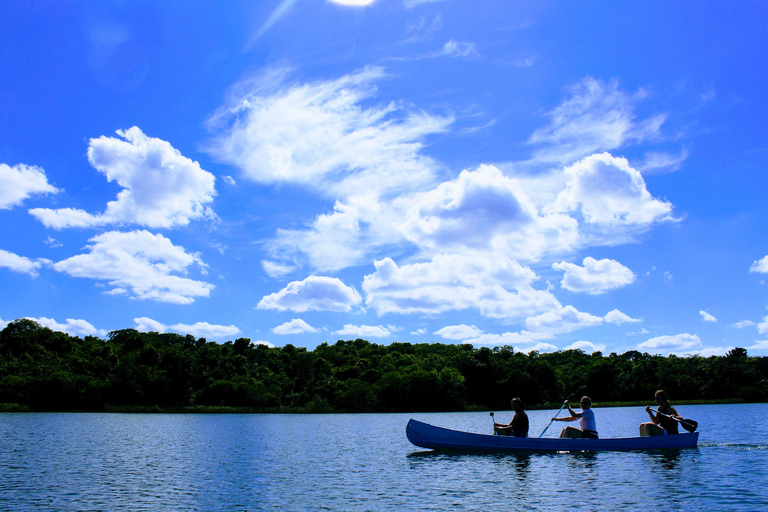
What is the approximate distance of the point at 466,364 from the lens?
112438mm

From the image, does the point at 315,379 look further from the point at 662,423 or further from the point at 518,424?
the point at 662,423

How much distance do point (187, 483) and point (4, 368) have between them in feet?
293

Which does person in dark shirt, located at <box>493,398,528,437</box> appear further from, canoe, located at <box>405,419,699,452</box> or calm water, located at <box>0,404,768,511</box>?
calm water, located at <box>0,404,768,511</box>

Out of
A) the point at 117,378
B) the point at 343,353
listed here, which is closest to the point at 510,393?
the point at 343,353

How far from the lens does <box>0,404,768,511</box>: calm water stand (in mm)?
16750

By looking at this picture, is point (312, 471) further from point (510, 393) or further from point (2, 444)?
point (510, 393)

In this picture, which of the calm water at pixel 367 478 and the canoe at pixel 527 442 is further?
the canoe at pixel 527 442

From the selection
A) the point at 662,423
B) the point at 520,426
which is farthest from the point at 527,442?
the point at 662,423

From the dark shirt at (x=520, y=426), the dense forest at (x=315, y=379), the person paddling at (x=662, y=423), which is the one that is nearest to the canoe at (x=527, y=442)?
the person paddling at (x=662, y=423)

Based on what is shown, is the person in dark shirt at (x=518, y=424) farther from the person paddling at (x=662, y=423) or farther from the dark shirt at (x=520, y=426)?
the person paddling at (x=662, y=423)

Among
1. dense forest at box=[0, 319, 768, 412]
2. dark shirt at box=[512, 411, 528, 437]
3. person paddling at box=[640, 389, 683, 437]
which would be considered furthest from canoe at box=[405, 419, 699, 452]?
dense forest at box=[0, 319, 768, 412]

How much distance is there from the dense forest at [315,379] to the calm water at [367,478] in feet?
205

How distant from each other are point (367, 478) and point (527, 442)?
929cm

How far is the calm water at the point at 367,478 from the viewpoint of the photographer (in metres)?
16.8
